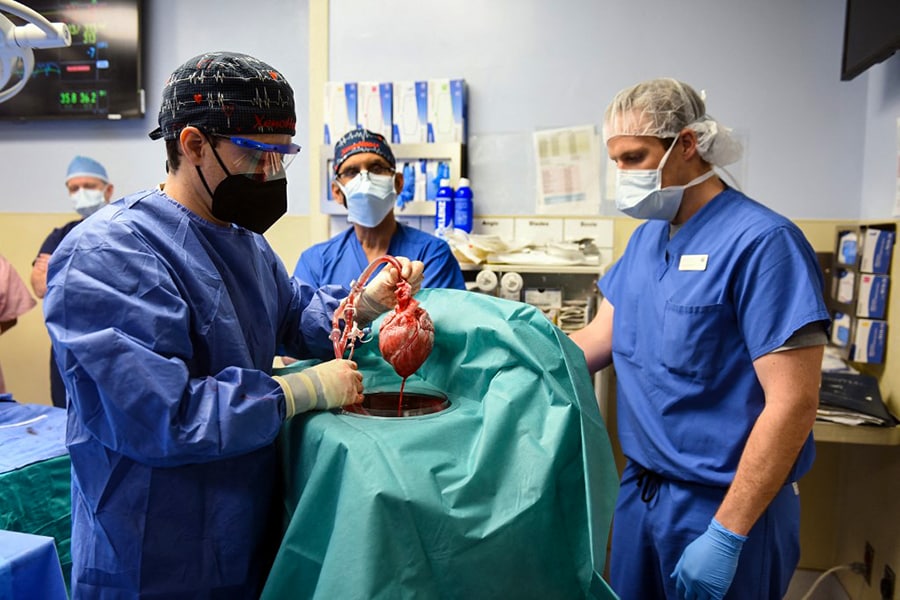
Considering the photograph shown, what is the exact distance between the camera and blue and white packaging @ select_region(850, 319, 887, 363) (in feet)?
7.22

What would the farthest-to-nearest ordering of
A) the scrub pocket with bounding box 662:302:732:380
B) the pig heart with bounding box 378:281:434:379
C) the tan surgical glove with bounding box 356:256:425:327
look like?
the scrub pocket with bounding box 662:302:732:380
the tan surgical glove with bounding box 356:256:425:327
the pig heart with bounding box 378:281:434:379

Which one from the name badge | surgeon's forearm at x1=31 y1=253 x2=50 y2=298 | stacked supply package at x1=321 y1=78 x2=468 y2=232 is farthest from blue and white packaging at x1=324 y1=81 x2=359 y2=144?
the name badge

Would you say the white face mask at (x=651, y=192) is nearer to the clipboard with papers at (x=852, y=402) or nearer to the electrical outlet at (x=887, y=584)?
the clipboard with papers at (x=852, y=402)

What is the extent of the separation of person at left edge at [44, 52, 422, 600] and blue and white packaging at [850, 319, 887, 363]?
187 cm

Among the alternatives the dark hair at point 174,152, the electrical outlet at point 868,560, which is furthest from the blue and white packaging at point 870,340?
the dark hair at point 174,152

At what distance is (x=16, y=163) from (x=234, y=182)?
309 cm

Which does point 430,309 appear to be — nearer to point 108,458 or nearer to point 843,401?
point 108,458

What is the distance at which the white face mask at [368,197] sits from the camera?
2.04 meters

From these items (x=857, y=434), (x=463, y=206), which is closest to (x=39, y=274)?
(x=463, y=206)

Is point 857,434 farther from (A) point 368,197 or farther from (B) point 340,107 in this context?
(B) point 340,107

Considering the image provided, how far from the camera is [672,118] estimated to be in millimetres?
1554

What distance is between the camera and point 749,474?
134 cm

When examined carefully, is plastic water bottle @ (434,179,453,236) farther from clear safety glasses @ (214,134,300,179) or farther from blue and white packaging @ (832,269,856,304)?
clear safety glasses @ (214,134,300,179)

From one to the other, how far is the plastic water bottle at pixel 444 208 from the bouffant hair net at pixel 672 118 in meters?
1.19
